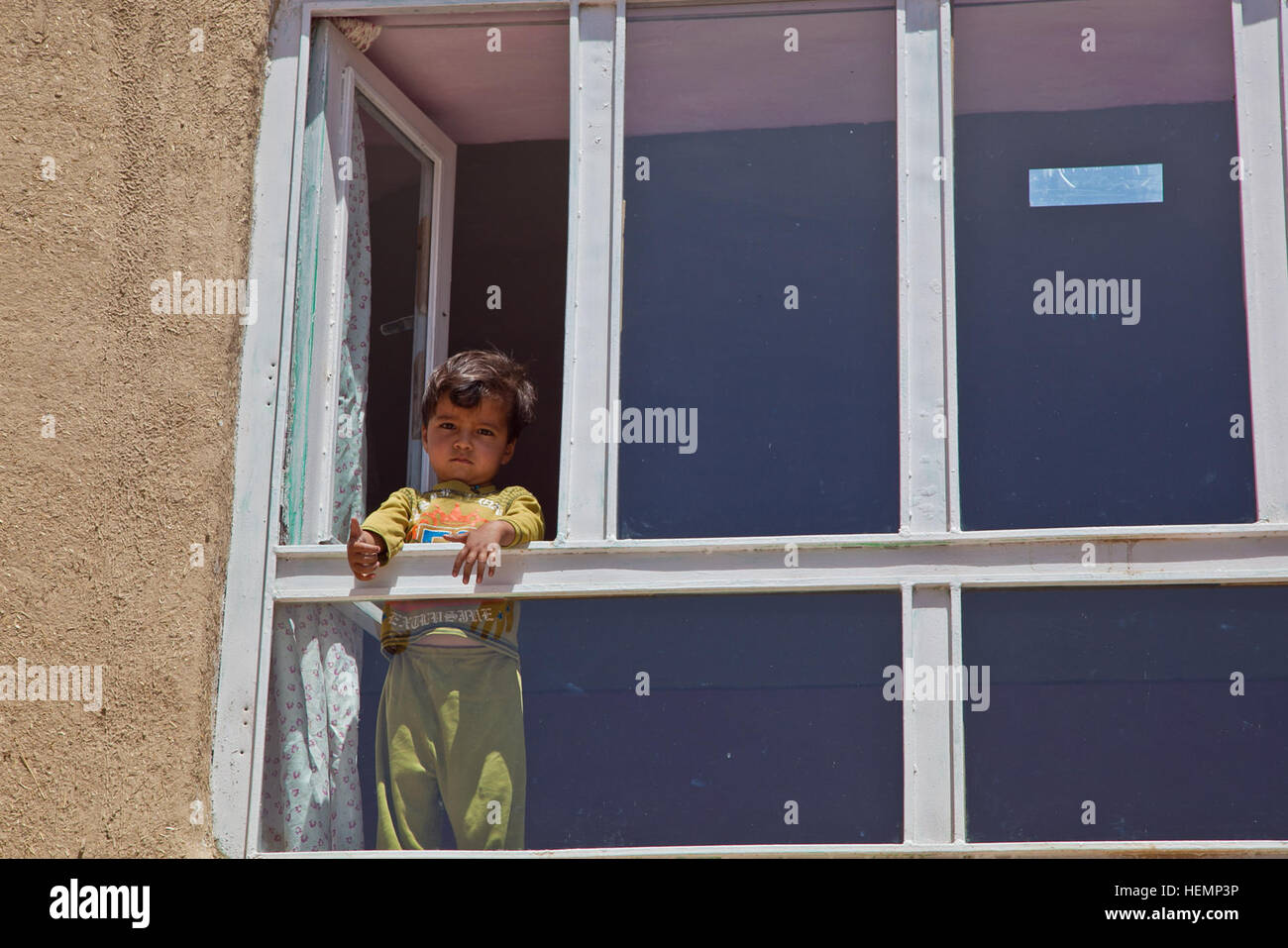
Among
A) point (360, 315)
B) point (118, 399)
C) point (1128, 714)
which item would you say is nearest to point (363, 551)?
point (118, 399)

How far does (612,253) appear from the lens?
4738 millimetres

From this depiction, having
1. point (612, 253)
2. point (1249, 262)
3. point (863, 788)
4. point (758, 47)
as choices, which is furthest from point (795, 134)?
point (863, 788)

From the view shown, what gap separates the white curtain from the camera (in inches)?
179

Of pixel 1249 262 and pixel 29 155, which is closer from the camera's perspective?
pixel 1249 262

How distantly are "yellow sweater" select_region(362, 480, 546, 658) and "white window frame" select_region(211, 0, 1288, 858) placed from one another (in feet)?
0.24

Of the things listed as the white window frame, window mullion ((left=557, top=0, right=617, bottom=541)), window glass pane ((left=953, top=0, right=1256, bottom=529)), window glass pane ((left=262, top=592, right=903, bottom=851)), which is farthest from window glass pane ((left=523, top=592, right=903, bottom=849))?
window glass pane ((left=953, top=0, right=1256, bottom=529))

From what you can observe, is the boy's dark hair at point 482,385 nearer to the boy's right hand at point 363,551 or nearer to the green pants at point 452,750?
the boy's right hand at point 363,551

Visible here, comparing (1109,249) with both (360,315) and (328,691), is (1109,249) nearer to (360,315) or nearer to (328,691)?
(360,315)

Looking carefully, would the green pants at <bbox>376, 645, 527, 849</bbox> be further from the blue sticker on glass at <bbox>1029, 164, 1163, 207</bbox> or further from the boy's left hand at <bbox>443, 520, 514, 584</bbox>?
the blue sticker on glass at <bbox>1029, 164, 1163, 207</bbox>

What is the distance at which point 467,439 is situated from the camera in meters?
4.86

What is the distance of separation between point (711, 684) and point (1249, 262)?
201 centimetres

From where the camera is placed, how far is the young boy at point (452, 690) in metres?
4.48

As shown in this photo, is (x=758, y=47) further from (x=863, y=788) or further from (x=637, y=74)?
(x=863, y=788)
